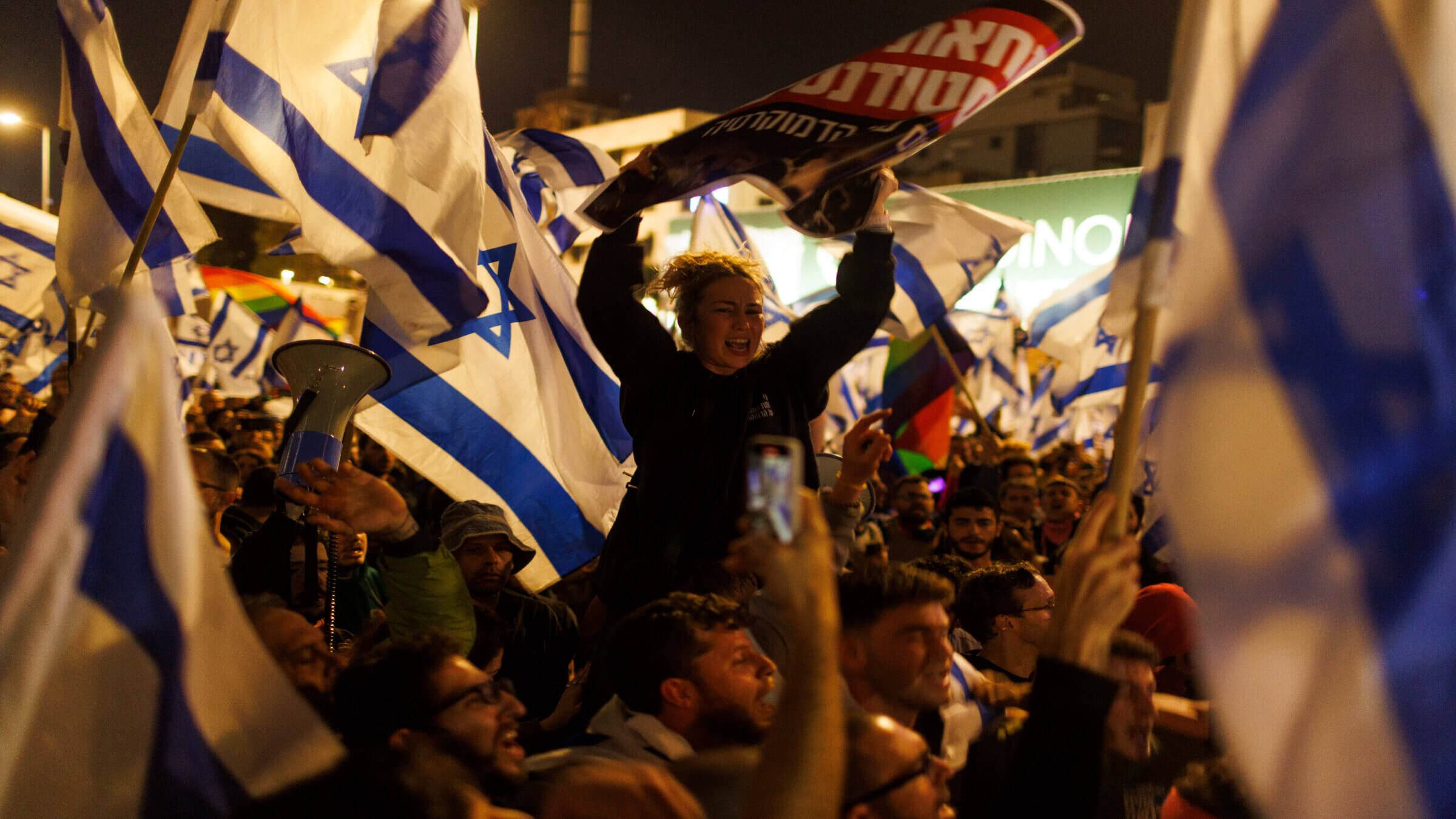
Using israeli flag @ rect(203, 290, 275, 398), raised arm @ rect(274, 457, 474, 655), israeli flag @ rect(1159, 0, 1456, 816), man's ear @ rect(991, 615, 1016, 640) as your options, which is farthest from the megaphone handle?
israeli flag @ rect(203, 290, 275, 398)

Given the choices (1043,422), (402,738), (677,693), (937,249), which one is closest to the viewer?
(402,738)

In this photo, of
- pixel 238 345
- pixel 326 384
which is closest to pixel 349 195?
pixel 326 384

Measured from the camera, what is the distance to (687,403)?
11.8 feet

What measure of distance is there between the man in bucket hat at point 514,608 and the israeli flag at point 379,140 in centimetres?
78

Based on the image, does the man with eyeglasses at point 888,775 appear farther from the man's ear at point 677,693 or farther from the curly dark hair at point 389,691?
the curly dark hair at point 389,691

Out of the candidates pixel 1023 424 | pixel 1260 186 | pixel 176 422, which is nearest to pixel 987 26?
pixel 1260 186

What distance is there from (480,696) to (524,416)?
8.83 ft

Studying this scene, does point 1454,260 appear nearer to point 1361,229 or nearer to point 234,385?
point 1361,229

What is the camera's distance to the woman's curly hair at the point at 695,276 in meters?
3.72

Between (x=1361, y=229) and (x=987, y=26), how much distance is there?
1393mm

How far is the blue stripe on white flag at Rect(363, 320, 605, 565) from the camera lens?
16.1 ft

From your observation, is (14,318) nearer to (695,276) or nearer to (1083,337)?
(695,276)

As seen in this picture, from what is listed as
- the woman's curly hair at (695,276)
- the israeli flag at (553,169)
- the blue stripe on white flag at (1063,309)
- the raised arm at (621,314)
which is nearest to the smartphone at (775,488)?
the raised arm at (621,314)

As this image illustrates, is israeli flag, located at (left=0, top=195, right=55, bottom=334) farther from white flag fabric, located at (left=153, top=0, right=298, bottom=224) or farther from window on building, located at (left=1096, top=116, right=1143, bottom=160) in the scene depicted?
window on building, located at (left=1096, top=116, right=1143, bottom=160)
